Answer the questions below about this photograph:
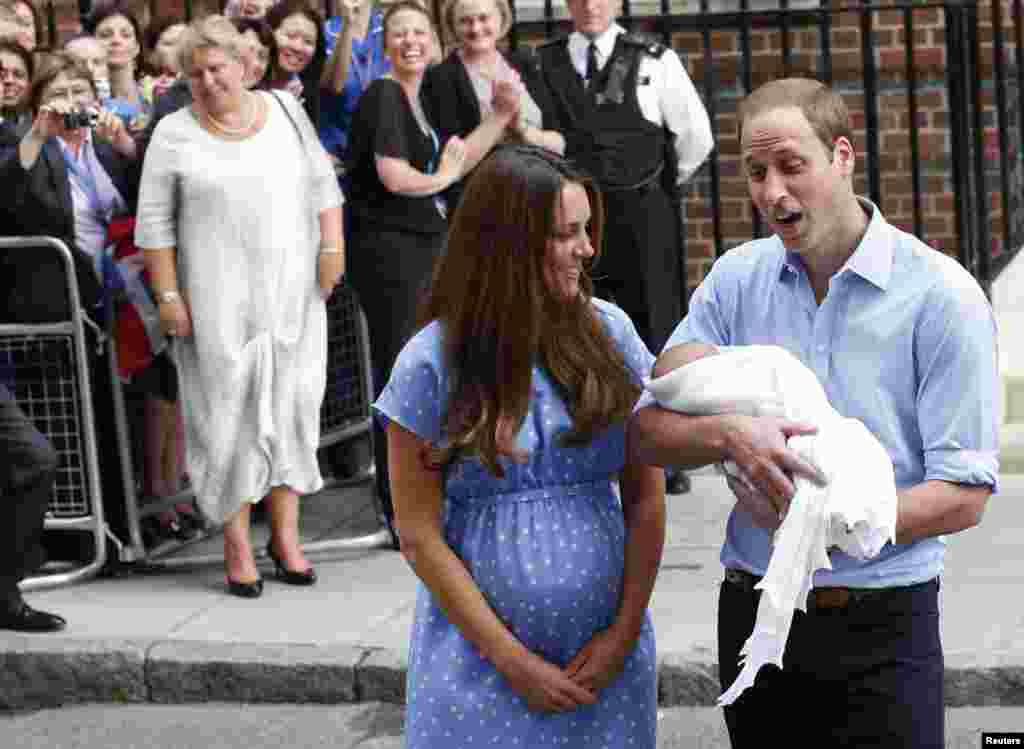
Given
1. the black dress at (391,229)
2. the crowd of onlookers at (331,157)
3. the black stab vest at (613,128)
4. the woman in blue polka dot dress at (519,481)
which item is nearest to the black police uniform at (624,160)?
the black stab vest at (613,128)

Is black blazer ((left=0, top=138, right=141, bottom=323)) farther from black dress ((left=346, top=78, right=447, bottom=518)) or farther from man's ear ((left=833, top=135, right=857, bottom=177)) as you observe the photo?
man's ear ((left=833, top=135, right=857, bottom=177))

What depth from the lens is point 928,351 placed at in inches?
130

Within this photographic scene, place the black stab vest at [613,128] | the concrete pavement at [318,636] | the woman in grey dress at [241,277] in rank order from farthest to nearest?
the black stab vest at [613,128]
the woman in grey dress at [241,277]
the concrete pavement at [318,636]

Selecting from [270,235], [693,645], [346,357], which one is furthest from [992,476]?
[346,357]

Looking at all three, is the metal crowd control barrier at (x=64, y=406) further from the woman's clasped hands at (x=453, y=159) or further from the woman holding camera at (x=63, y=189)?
the woman's clasped hands at (x=453, y=159)

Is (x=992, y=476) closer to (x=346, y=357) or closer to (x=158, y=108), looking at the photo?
(x=158, y=108)

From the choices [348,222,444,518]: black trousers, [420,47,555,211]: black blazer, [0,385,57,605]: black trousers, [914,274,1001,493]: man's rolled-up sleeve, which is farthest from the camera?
[420,47,555,211]: black blazer

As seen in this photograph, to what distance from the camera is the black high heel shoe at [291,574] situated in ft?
24.5

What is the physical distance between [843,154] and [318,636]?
12.3 ft

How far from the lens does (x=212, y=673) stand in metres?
6.57

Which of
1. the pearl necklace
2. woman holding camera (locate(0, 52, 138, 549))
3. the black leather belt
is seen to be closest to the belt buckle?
the black leather belt

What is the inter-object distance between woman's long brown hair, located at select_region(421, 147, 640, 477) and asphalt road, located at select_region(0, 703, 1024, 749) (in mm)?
2453

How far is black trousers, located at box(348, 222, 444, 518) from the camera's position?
25.3 ft

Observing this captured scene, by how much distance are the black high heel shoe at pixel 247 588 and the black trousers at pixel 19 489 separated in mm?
685
